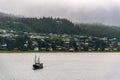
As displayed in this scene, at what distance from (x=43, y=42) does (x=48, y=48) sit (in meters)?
9.40

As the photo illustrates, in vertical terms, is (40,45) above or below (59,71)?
above

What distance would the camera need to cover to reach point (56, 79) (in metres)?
73.9

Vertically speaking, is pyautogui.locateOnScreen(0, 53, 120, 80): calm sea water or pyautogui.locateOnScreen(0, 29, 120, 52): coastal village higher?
pyautogui.locateOnScreen(0, 29, 120, 52): coastal village

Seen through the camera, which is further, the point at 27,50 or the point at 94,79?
the point at 27,50

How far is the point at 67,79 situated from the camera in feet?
245

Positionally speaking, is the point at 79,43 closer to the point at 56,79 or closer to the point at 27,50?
the point at 27,50

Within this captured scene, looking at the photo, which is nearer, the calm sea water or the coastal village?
the calm sea water

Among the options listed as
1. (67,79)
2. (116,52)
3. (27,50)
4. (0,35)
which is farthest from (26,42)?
(67,79)

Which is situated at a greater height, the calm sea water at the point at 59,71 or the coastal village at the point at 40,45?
the coastal village at the point at 40,45

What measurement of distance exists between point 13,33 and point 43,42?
721 inches

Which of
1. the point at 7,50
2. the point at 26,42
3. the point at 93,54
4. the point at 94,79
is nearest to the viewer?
the point at 94,79

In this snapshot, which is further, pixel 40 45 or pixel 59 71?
pixel 40 45

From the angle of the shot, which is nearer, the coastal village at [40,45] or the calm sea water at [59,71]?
the calm sea water at [59,71]

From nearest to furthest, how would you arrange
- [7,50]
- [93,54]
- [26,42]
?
[7,50] < [26,42] < [93,54]
